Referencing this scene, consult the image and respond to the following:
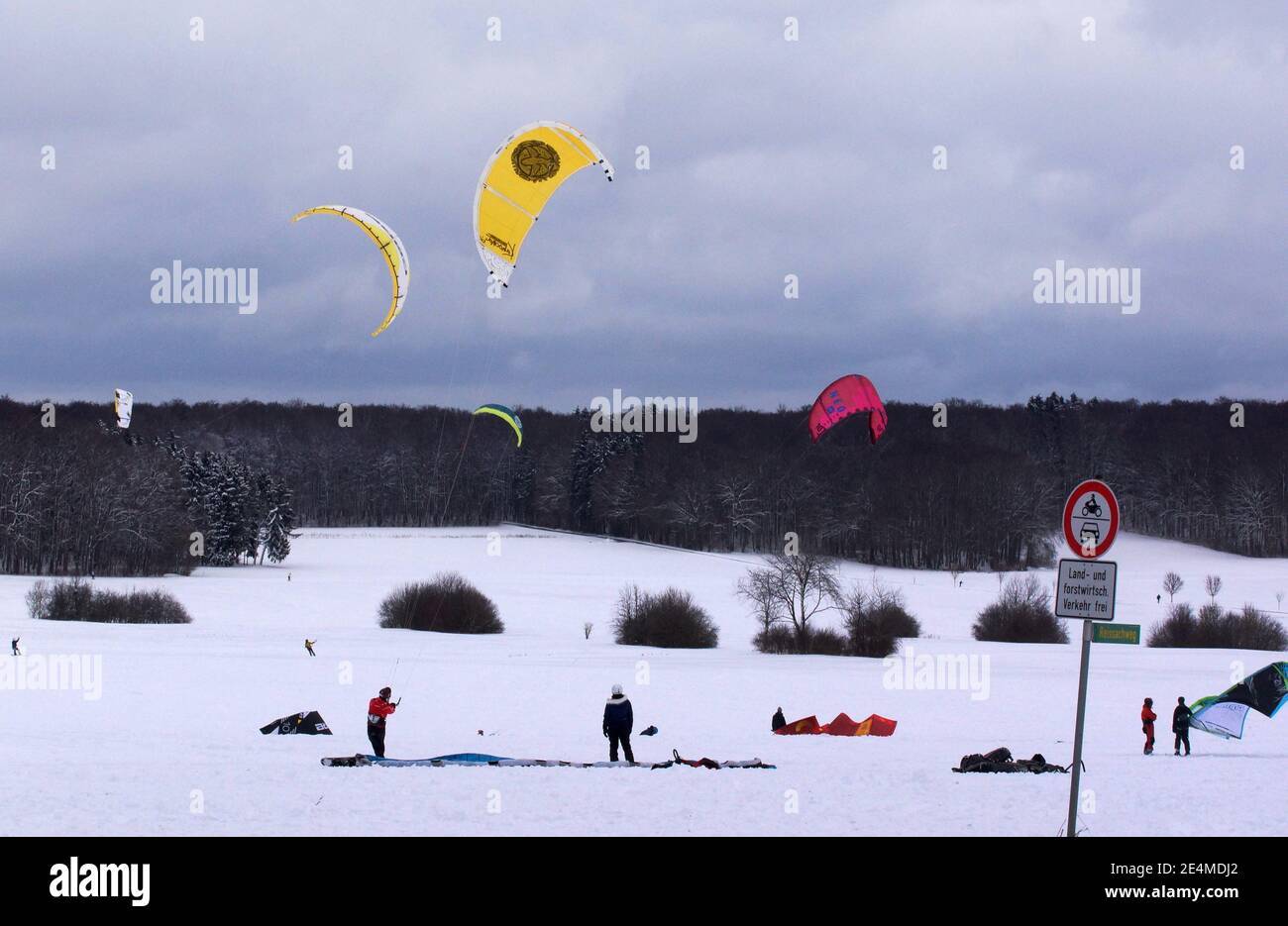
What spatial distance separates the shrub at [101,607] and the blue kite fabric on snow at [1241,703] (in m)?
41.1

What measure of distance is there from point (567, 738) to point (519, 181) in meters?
9.56

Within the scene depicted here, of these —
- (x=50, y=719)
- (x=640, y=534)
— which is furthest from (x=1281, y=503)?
(x=50, y=719)

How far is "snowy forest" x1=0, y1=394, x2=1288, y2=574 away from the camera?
83.8 meters

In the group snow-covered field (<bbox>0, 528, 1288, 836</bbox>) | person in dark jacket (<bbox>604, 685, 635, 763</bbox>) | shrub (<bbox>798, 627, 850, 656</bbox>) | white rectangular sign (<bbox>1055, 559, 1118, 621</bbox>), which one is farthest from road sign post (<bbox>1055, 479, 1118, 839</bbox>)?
shrub (<bbox>798, 627, 850, 656</bbox>)

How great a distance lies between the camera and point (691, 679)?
34.3 meters

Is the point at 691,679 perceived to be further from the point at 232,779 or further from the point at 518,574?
the point at 518,574

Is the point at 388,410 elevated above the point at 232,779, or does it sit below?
above

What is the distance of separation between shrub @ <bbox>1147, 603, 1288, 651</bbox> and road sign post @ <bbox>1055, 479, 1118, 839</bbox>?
45.5 meters

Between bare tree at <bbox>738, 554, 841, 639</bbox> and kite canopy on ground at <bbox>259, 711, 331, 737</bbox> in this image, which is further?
bare tree at <bbox>738, 554, 841, 639</bbox>

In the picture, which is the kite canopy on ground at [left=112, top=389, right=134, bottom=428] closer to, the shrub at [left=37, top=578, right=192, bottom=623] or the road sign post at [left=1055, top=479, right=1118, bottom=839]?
the shrub at [left=37, top=578, right=192, bottom=623]

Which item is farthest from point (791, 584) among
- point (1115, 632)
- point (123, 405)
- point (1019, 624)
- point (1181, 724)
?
point (123, 405)

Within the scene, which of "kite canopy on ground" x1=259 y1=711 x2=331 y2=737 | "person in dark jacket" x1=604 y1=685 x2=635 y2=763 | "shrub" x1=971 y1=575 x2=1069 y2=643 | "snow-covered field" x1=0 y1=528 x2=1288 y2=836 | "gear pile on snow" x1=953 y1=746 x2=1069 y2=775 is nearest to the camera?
"snow-covered field" x1=0 y1=528 x2=1288 y2=836

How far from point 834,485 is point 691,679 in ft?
293

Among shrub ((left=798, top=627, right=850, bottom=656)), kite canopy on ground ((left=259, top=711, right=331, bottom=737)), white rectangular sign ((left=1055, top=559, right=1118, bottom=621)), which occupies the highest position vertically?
white rectangular sign ((left=1055, top=559, right=1118, bottom=621))
